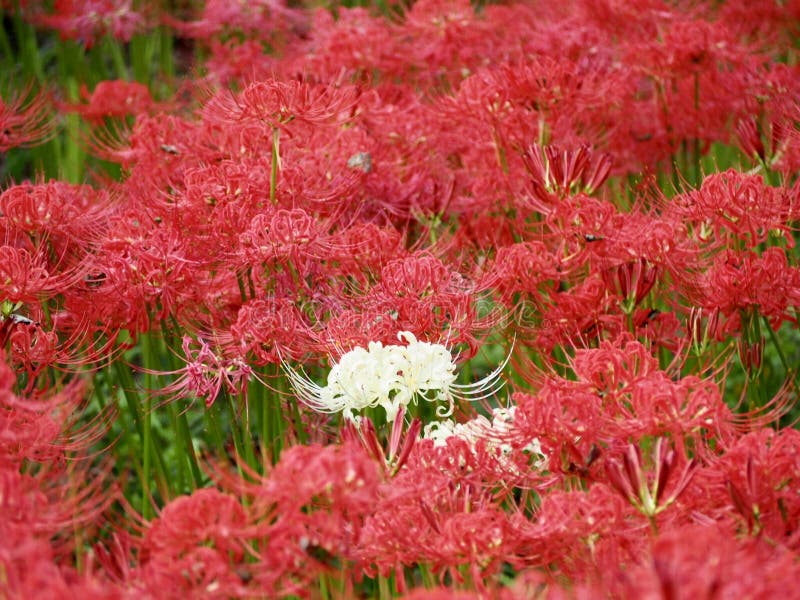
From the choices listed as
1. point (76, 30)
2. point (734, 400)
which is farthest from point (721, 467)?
point (76, 30)

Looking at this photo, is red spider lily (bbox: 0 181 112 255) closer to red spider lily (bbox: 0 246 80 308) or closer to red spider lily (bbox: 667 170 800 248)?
red spider lily (bbox: 0 246 80 308)

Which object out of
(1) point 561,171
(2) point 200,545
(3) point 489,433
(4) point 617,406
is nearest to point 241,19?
(1) point 561,171

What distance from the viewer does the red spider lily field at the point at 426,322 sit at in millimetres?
1716

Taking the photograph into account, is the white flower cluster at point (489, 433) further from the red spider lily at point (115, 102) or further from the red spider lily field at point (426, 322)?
the red spider lily at point (115, 102)

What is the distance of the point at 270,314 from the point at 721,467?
104 cm

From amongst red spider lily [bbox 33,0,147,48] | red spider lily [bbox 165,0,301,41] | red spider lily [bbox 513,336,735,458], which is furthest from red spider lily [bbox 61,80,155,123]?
red spider lily [bbox 513,336,735,458]

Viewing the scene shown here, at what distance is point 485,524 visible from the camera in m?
1.83

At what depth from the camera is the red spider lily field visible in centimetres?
172

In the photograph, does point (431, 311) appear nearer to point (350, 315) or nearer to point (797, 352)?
point (350, 315)

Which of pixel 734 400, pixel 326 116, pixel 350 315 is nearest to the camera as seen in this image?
pixel 350 315

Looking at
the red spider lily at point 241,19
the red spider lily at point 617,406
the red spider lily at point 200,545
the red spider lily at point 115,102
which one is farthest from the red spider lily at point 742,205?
the red spider lily at point 241,19

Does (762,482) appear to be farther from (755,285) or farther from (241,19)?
(241,19)

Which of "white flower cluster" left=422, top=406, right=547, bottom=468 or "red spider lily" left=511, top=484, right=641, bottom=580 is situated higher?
"red spider lily" left=511, top=484, right=641, bottom=580

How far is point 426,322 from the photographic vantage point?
2494 mm
